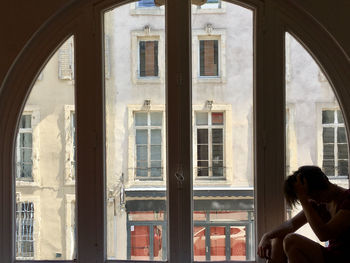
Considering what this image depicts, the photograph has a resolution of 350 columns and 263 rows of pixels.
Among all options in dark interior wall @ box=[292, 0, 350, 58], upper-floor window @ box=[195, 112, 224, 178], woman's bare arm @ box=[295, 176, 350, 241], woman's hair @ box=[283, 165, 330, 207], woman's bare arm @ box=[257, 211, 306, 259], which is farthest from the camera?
upper-floor window @ box=[195, 112, 224, 178]

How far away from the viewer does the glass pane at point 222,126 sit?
3.15 m

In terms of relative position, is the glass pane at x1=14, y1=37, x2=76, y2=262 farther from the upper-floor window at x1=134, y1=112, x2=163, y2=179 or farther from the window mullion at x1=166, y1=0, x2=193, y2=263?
the window mullion at x1=166, y1=0, x2=193, y2=263

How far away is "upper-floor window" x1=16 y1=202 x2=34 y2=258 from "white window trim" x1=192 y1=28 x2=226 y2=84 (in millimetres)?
1478

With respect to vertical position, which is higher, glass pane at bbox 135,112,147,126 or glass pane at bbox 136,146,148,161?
glass pane at bbox 135,112,147,126

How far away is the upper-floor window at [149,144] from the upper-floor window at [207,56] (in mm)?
426

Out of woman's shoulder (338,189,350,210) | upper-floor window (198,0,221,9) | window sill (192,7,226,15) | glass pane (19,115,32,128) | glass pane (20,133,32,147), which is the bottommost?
woman's shoulder (338,189,350,210)

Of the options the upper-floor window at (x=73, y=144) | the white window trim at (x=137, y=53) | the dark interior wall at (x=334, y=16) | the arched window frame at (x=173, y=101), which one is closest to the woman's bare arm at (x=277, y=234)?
the arched window frame at (x=173, y=101)

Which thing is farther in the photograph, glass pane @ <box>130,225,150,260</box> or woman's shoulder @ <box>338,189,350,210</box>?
glass pane @ <box>130,225,150,260</box>

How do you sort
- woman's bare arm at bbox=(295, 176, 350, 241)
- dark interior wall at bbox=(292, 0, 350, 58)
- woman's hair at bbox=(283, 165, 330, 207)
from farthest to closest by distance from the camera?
dark interior wall at bbox=(292, 0, 350, 58)
woman's hair at bbox=(283, 165, 330, 207)
woman's bare arm at bbox=(295, 176, 350, 241)

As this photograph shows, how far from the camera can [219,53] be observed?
3.18 m

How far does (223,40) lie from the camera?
10.4 ft

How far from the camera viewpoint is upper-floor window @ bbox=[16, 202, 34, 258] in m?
3.21

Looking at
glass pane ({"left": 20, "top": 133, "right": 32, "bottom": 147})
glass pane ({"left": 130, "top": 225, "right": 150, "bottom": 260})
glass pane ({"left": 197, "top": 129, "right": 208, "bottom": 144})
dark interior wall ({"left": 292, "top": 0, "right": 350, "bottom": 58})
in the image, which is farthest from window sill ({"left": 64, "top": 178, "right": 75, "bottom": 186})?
dark interior wall ({"left": 292, "top": 0, "right": 350, "bottom": 58})

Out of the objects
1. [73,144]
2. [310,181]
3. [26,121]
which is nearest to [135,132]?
[73,144]
